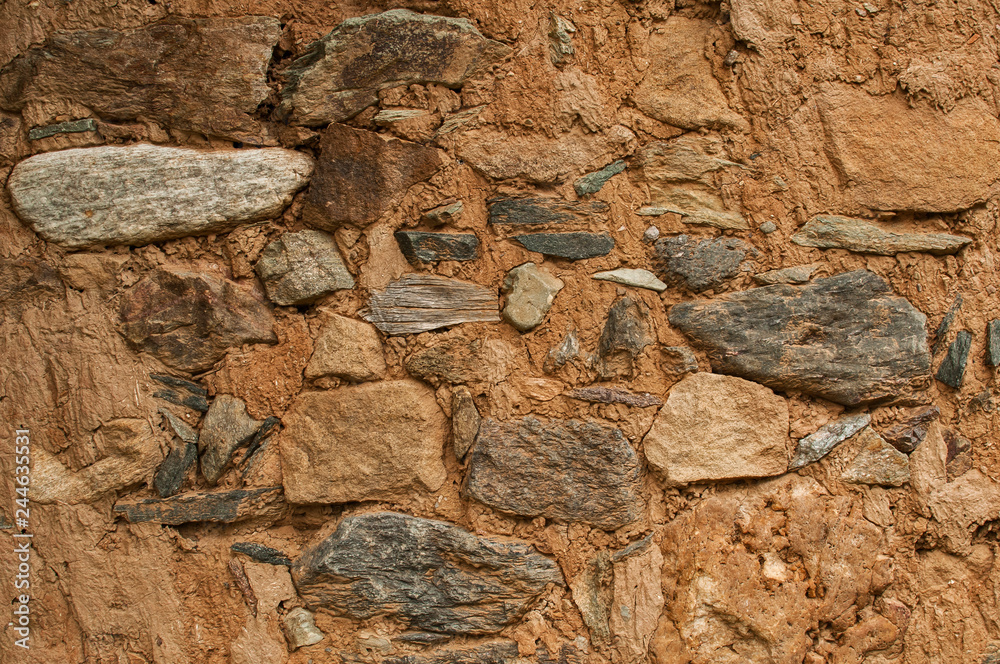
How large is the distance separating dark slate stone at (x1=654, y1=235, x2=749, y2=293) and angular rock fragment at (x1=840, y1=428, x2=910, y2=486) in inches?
20.1

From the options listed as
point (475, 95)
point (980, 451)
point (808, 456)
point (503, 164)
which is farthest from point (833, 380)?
point (475, 95)

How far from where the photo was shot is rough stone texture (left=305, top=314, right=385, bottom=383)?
1.64 meters

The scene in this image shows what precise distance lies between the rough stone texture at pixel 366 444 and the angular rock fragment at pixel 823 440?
2.75ft

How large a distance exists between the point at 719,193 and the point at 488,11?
2.32 ft

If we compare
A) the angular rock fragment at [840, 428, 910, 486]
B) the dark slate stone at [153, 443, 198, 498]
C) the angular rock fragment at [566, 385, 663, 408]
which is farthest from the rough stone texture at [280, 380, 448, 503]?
the angular rock fragment at [840, 428, 910, 486]

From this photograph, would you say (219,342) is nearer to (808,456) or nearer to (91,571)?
(91,571)

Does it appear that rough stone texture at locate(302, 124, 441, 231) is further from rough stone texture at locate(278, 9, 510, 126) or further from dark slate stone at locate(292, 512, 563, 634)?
dark slate stone at locate(292, 512, 563, 634)

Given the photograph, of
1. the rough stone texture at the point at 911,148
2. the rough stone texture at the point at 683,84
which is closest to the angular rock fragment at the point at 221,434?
the rough stone texture at the point at 683,84

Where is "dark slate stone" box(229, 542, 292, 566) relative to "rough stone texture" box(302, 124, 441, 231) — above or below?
below

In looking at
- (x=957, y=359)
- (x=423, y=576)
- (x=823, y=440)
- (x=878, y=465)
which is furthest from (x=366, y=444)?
(x=957, y=359)

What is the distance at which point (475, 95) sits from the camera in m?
1.63

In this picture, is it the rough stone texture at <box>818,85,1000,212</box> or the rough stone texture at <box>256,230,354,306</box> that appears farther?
the rough stone texture at <box>256,230,354,306</box>

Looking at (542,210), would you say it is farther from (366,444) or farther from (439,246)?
(366,444)

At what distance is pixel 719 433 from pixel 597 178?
0.67 meters
